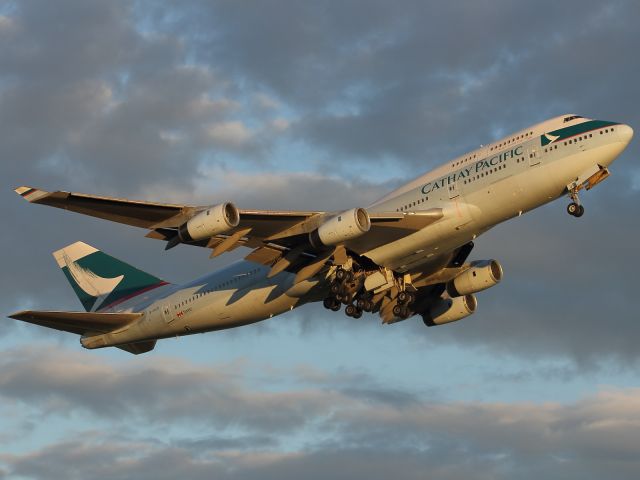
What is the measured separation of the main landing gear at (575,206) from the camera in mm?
47750

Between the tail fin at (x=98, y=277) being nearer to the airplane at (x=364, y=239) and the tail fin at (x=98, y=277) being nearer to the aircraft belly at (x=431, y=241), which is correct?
the airplane at (x=364, y=239)

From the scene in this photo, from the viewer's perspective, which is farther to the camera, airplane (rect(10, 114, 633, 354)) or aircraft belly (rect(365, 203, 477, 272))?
aircraft belly (rect(365, 203, 477, 272))

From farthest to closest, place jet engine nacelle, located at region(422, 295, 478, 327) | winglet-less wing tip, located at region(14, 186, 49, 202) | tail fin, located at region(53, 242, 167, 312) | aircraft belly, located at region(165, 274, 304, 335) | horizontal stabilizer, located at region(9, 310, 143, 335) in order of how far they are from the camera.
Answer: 1. tail fin, located at region(53, 242, 167, 312)
2. jet engine nacelle, located at region(422, 295, 478, 327)
3. horizontal stabilizer, located at region(9, 310, 143, 335)
4. aircraft belly, located at region(165, 274, 304, 335)
5. winglet-less wing tip, located at region(14, 186, 49, 202)

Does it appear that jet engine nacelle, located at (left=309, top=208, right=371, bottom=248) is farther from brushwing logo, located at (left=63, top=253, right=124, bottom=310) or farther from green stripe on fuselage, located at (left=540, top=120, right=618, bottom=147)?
brushwing logo, located at (left=63, top=253, right=124, bottom=310)

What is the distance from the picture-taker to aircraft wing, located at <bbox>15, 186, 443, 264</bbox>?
150 ft

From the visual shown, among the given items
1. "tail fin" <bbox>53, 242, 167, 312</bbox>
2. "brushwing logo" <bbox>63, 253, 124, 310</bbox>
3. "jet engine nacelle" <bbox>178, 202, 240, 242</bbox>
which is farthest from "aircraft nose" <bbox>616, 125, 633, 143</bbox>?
"brushwing logo" <bbox>63, 253, 124, 310</bbox>

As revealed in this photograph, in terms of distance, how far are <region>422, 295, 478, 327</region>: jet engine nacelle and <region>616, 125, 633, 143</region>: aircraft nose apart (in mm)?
14973

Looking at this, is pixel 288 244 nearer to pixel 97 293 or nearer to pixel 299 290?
pixel 299 290

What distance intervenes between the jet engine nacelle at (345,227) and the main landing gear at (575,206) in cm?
868

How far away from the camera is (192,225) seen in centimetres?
4566

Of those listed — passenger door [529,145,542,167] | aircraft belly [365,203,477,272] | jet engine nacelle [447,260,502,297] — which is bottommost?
jet engine nacelle [447,260,502,297]

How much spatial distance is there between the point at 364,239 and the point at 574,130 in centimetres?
1042

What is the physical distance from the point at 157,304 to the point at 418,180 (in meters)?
15.6

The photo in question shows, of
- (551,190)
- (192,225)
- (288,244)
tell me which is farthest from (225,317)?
(551,190)
